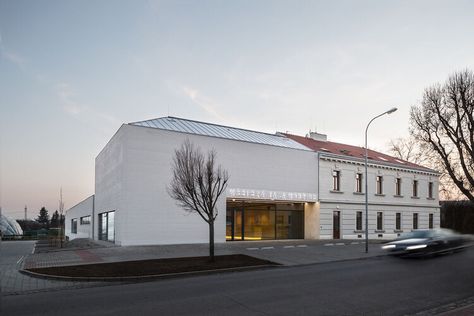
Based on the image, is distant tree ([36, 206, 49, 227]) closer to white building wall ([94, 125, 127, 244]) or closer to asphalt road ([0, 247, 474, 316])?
white building wall ([94, 125, 127, 244])

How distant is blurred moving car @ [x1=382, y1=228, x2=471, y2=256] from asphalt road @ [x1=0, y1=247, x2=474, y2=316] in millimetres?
4687

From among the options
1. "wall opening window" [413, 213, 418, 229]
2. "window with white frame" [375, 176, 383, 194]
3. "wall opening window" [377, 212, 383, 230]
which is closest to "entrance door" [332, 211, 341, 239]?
"wall opening window" [377, 212, 383, 230]

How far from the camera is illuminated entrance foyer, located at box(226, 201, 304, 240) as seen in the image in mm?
32281

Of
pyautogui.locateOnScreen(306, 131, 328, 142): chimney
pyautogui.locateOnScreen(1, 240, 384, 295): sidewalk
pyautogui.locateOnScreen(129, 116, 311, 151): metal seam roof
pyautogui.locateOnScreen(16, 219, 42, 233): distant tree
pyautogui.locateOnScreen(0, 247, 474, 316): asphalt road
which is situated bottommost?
pyautogui.locateOnScreen(16, 219, 42, 233): distant tree

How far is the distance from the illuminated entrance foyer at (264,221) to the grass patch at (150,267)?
12.4m

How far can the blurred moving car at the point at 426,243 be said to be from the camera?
20139mm

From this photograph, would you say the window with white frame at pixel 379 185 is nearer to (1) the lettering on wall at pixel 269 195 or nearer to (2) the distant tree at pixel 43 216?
(1) the lettering on wall at pixel 269 195

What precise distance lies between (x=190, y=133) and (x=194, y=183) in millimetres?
10613

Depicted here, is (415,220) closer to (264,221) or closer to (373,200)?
(373,200)

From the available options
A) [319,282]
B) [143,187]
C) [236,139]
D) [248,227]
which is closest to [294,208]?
[248,227]

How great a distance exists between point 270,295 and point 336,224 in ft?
90.4

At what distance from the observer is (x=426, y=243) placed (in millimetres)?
20156

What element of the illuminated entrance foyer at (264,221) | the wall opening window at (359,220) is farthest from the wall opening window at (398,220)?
the illuminated entrance foyer at (264,221)

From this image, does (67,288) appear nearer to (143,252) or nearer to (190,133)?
(143,252)
